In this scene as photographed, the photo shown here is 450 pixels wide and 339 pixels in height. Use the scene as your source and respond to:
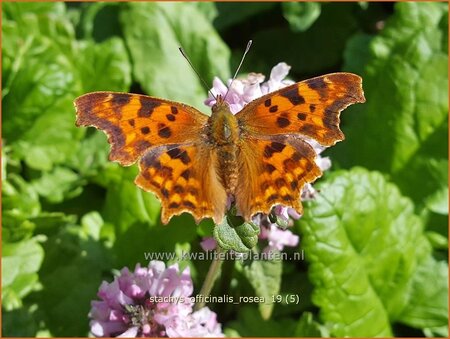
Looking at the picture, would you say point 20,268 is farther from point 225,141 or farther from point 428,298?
point 428,298

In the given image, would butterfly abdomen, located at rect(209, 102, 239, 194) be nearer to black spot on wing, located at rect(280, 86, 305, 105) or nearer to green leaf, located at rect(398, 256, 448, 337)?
black spot on wing, located at rect(280, 86, 305, 105)

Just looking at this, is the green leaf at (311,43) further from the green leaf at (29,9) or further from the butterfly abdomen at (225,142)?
the butterfly abdomen at (225,142)

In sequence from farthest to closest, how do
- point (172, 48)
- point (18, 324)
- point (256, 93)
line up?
Result: point (172, 48)
point (18, 324)
point (256, 93)

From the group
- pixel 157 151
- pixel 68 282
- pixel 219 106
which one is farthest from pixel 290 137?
pixel 68 282

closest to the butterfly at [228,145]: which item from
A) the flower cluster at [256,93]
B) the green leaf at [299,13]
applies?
the flower cluster at [256,93]

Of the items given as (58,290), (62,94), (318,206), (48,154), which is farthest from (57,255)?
(318,206)
